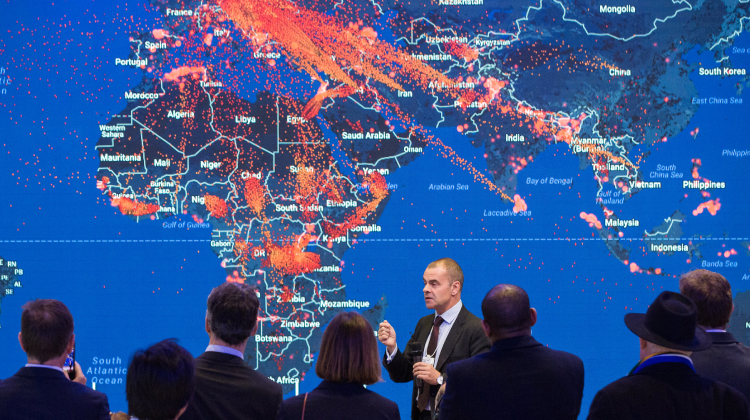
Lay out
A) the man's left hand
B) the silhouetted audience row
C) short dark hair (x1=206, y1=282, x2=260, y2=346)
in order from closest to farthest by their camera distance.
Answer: the silhouetted audience row → short dark hair (x1=206, y1=282, x2=260, y2=346) → the man's left hand

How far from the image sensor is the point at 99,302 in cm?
389

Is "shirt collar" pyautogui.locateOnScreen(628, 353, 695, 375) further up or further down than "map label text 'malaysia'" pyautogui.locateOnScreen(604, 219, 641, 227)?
further down

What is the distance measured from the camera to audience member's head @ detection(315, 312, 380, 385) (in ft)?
6.77

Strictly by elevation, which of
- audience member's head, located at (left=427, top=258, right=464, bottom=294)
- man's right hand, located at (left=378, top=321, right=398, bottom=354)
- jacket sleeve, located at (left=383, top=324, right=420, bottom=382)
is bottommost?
jacket sleeve, located at (left=383, top=324, right=420, bottom=382)

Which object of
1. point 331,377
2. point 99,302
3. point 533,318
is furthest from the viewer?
point 99,302

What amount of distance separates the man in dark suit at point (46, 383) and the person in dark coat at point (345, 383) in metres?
0.68

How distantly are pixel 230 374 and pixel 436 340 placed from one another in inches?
53.9

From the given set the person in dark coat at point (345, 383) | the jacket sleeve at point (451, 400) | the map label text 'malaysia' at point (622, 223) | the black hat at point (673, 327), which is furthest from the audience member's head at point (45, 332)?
the map label text 'malaysia' at point (622, 223)

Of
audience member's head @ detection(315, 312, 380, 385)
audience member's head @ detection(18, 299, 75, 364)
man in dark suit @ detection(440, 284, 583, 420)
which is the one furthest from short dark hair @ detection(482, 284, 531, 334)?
audience member's head @ detection(18, 299, 75, 364)

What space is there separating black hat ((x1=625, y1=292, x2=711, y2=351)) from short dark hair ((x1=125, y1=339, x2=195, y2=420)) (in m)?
1.51

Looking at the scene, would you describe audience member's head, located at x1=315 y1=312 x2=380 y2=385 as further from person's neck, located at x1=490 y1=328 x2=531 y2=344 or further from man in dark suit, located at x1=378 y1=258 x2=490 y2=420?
man in dark suit, located at x1=378 y1=258 x2=490 y2=420

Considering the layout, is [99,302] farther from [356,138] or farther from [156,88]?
[356,138]

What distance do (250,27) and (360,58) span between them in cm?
78

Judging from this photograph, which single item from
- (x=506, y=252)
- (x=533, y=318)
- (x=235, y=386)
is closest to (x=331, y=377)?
(x=235, y=386)
